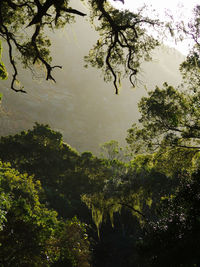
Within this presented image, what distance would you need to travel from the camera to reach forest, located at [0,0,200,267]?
6906 mm

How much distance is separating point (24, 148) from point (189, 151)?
19.9 m

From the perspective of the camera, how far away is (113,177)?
Answer: 3094cm

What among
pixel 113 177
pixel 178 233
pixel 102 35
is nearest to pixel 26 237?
pixel 178 233

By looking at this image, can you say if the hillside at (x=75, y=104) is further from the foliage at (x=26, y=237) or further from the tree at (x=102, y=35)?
the tree at (x=102, y=35)

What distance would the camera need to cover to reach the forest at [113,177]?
272 inches

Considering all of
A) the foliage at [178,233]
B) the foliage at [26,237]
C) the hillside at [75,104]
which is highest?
the hillside at [75,104]

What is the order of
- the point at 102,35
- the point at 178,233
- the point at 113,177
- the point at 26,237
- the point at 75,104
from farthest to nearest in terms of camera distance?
the point at 75,104
the point at 113,177
the point at 26,237
the point at 102,35
the point at 178,233

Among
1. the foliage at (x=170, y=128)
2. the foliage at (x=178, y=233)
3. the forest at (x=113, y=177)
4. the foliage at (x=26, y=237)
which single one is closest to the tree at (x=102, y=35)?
the forest at (x=113, y=177)

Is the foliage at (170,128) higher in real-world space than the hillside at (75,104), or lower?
lower

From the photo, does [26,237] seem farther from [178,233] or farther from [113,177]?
[113,177]

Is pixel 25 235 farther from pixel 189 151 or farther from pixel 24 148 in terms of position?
pixel 24 148

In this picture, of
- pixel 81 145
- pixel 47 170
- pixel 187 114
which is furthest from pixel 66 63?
pixel 187 114

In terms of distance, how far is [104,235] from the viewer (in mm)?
26141

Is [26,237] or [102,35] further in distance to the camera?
[26,237]
